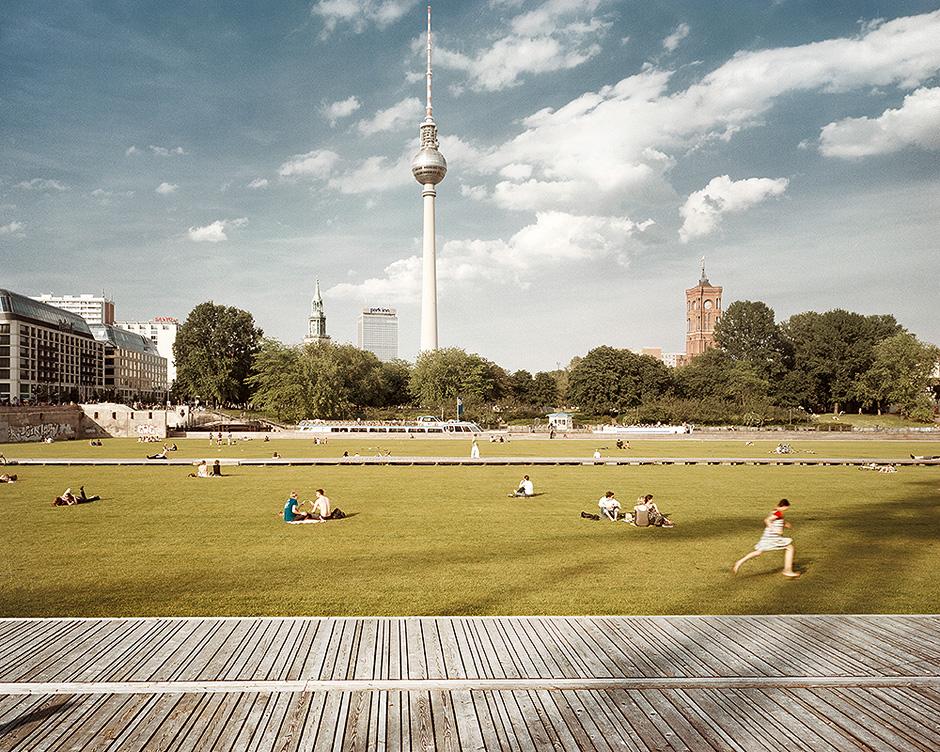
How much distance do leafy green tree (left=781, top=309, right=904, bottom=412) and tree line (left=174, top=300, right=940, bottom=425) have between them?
20 cm

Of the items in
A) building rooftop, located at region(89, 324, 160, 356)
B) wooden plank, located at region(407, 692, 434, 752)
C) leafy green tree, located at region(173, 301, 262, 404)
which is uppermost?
building rooftop, located at region(89, 324, 160, 356)

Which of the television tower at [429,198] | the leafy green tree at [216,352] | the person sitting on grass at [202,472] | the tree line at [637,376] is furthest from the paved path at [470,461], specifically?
the television tower at [429,198]

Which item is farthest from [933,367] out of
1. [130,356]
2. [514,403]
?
[130,356]

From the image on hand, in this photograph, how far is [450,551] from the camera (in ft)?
57.7

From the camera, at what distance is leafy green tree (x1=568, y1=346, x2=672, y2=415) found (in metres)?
109

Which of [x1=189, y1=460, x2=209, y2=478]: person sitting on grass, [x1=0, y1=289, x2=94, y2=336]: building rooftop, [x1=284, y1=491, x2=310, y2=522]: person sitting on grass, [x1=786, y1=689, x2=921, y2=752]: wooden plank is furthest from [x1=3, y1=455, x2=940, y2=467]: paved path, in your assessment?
[x1=0, y1=289, x2=94, y2=336]: building rooftop

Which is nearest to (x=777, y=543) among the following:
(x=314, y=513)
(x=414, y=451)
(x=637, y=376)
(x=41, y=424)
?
(x=314, y=513)

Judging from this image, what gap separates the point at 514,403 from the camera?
116 m

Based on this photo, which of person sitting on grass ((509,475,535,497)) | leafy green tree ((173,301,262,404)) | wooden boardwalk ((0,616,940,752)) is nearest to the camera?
wooden boardwalk ((0,616,940,752))

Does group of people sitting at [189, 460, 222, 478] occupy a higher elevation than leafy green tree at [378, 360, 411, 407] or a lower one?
lower

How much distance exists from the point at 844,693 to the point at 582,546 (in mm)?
9704

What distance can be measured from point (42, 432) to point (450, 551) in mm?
67534

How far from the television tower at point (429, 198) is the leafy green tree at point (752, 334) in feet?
176

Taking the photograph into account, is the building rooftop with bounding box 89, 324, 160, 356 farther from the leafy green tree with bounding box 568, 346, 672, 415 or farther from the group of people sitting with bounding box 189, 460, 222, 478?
the group of people sitting with bounding box 189, 460, 222, 478
